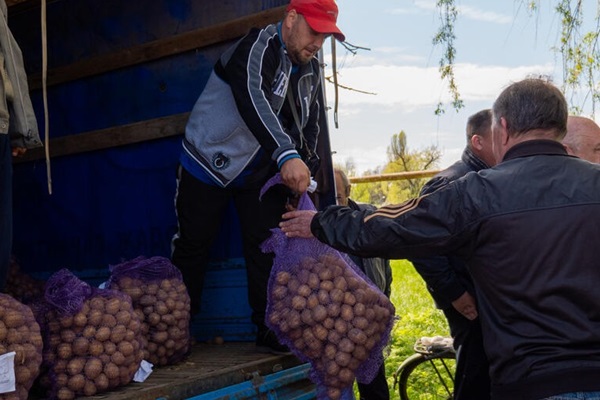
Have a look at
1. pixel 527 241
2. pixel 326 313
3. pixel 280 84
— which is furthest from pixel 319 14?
pixel 527 241

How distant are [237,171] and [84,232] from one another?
1539 mm

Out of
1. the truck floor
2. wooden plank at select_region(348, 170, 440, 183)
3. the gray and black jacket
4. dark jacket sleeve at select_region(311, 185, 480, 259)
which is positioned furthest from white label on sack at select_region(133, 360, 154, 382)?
wooden plank at select_region(348, 170, 440, 183)

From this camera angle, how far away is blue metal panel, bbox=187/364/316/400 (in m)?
2.91

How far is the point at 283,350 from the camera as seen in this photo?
137 inches

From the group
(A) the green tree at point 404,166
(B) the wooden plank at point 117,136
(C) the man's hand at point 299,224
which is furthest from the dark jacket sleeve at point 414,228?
(A) the green tree at point 404,166

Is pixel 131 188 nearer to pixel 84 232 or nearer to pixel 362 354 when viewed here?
pixel 84 232

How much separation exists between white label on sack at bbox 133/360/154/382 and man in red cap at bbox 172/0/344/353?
2.07 ft

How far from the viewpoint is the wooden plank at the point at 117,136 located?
4.26 m

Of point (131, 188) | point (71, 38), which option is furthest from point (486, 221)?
point (71, 38)

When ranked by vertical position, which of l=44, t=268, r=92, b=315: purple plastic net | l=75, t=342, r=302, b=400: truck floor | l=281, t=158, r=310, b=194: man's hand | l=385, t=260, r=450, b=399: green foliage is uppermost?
l=281, t=158, r=310, b=194: man's hand

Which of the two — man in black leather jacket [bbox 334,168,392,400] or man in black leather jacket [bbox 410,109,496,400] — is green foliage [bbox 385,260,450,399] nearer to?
man in black leather jacket [bbox 334,168,392,400]

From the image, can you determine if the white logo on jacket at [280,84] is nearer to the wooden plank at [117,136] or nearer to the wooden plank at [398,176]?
the wooden plank at [117,136]

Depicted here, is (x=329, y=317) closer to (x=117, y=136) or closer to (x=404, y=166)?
(x=117, y=136)

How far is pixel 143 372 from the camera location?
312cm
